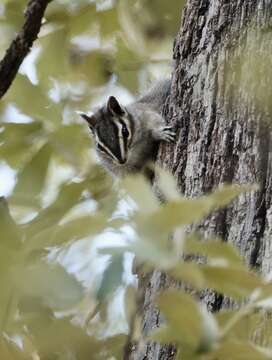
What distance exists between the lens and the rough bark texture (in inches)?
47.7

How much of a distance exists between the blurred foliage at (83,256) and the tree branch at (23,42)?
135 millimetres

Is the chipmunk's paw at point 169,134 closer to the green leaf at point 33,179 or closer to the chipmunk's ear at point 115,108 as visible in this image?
the green leaf at point 33,179

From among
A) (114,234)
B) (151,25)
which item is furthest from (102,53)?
(114,234)

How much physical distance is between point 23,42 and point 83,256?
27.3 inches

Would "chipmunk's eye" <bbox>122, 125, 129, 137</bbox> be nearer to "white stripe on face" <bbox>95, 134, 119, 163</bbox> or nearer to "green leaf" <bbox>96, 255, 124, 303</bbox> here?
"white stripe on face" <bbox>95, 134, 119, 163</bbox>

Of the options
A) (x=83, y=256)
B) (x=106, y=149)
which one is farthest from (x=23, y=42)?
(x=106, y=149)

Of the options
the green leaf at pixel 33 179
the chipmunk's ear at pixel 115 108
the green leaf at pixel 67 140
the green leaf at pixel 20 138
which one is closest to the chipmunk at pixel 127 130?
the chipmunk's ear at pixel 115 108

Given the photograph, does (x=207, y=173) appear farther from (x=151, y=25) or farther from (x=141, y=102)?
(x=141, y=102)

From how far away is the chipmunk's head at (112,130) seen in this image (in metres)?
2.17

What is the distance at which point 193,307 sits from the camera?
0.50 metres

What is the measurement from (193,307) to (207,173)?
2.73 feet

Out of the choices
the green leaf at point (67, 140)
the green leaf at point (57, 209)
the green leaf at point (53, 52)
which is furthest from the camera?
the green leaf at point (53, 52)

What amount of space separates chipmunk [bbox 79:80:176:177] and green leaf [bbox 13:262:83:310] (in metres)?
1.28

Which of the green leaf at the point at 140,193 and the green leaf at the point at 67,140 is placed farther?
the green leaf at the point at 67,140
